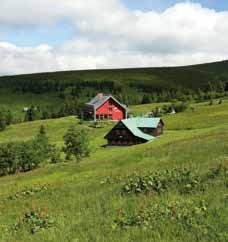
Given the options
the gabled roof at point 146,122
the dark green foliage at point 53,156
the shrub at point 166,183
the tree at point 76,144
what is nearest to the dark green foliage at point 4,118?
the gabled roof at point 146,122

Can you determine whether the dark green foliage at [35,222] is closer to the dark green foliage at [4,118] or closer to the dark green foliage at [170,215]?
the dark green foliage at [170,215]

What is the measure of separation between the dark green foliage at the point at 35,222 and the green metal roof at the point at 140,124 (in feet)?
291

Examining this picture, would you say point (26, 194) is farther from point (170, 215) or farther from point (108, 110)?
point (108, 110)

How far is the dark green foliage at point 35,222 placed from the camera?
11977 mm

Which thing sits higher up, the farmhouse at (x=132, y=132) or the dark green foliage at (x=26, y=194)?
the dark green foliage at (x=26, y=194)

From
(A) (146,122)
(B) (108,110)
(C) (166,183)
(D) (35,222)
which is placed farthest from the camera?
(B) (108,110)

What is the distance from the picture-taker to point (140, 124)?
108 meters

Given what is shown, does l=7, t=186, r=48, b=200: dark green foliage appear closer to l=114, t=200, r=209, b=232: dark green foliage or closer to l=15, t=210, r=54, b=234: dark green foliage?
l=15, t=210, r=54, b=234: dark green foliage

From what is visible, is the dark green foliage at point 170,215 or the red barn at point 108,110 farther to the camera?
the red barn at point 108,110

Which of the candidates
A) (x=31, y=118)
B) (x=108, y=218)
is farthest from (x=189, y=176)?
(x=31, y=118)

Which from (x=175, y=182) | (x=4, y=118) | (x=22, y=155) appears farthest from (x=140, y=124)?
(x=175, y=182)

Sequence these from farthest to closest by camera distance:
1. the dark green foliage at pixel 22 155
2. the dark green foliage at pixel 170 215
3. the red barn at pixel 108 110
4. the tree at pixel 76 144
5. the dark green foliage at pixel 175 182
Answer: the red barn at pixel 108 110, the dark green foliage at pixel 22 155, the tree at pixel 76 144, the dark green foliage at pixel 175 182, the dark green foliage at pixel 170 215

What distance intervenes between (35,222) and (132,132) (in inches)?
3564

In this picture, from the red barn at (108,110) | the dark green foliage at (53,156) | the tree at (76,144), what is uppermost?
the red barn at (108,110)
